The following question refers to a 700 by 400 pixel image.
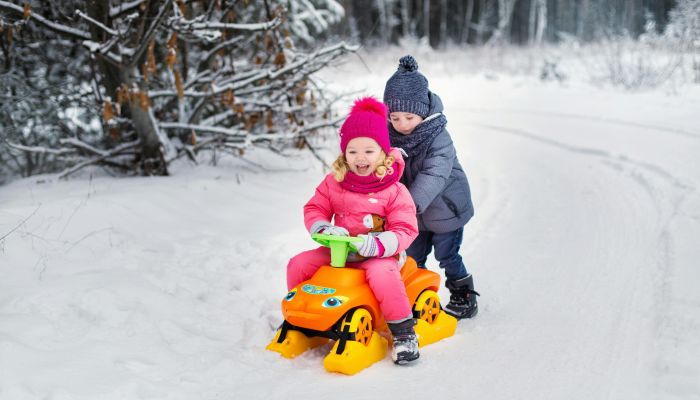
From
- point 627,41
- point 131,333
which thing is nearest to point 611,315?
point 131,333

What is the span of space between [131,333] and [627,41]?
44.2ft

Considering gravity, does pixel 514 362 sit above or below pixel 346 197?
below

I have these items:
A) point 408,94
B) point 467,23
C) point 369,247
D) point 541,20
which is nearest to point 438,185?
point 408,94

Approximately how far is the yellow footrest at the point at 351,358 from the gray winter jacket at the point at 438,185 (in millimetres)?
856

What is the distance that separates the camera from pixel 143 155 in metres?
6.30

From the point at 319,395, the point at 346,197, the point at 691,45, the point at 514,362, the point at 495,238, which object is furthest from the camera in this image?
the point at 691,45

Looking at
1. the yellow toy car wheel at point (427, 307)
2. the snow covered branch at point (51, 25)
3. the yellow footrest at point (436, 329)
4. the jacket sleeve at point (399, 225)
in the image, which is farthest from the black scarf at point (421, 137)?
the snow covered branch at point (51, 25)

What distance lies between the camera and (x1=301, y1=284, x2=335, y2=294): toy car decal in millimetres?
3240

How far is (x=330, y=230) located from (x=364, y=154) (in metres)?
0.44

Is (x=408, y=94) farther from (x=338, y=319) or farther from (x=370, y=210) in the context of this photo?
(x=338, y=319)

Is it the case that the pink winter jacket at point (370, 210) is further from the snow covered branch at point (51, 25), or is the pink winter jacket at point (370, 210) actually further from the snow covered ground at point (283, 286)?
the snow covered branch at point (51, 25)

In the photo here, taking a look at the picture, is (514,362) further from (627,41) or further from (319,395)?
(627,41)

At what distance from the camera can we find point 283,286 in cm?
438

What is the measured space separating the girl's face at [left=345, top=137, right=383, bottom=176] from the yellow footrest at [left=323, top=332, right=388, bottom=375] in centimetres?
90
